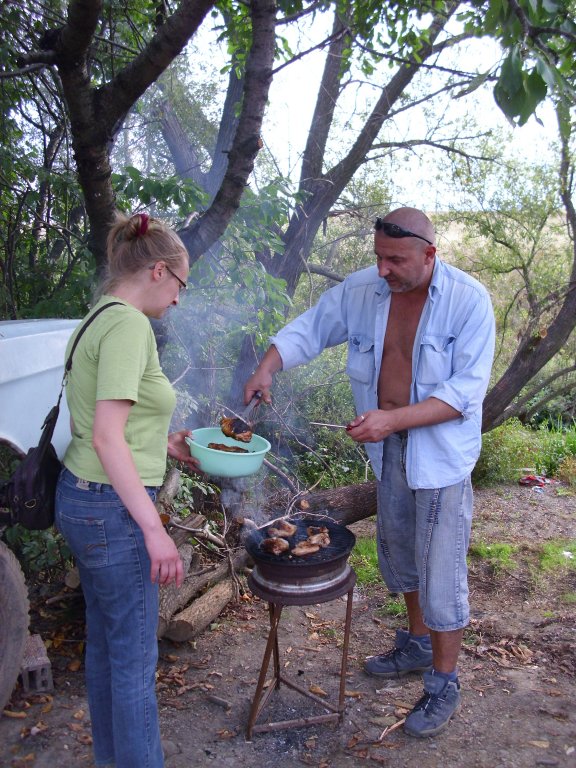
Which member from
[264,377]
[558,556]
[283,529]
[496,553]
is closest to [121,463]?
[264,377]

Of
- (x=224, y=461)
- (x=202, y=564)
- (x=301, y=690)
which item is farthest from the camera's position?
(x=202, y=564)

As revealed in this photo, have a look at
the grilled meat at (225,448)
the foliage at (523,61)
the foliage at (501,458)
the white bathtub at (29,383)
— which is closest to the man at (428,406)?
the grilled meat at (225,448)

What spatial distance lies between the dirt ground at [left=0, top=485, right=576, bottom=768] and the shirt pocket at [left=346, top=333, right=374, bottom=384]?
5.76 feet

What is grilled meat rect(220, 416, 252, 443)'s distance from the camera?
3.11 m

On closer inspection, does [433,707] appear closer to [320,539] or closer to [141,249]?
[320,539]

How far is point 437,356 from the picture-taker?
302 centimetres

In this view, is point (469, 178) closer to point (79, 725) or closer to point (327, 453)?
point (327, 453)

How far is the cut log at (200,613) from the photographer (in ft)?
12.3

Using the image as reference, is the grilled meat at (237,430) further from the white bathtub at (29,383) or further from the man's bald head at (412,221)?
the man's bald head at (412,221)

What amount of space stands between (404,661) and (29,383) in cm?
256

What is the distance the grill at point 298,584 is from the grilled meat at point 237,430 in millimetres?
552

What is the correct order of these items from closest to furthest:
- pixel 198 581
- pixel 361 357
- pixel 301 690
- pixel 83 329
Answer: pixel 83 329, pixel 301 690, pixel 361 357, pixel 198 581

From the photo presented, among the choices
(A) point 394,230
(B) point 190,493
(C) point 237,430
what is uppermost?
(A) point 394,230

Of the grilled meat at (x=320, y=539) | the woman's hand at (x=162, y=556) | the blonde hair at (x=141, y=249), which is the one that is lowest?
the grilled meat at (x=320, y=539)
